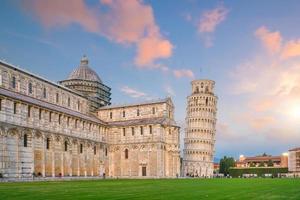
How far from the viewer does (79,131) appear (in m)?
67.8

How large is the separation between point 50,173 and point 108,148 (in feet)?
70.8

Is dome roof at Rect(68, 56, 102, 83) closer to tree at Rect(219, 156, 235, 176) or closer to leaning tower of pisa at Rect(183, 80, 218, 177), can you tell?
leaning tower of pisa at Rect(183, 80, 218, 177)

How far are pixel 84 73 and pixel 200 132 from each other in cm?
4603

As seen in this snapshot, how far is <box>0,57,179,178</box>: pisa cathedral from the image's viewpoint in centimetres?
5200

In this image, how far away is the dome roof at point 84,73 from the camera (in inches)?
3531

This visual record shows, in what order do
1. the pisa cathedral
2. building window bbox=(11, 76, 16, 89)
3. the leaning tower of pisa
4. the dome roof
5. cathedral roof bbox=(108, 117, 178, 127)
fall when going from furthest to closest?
1. the leaning tower of pisa
2. the dome roof
3. cathedral roof bbox=(108, 117, 178, 127)
4. building window bbox=(11, 76, 16, 89)
5. the pisa cathedral

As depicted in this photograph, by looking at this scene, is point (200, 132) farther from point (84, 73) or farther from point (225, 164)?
point (84, 73)

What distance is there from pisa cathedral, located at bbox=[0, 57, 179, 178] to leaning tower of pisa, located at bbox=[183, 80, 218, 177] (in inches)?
1416

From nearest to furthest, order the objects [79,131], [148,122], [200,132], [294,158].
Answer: [79,131], [148,122], [200,132], [294,158]

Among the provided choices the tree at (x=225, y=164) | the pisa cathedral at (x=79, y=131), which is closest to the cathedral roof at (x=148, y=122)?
the pisa cathedral at (x=79, y=131)

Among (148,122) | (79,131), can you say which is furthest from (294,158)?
(79,131)

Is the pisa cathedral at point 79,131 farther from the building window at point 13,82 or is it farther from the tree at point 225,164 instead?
the tree at point 225,164

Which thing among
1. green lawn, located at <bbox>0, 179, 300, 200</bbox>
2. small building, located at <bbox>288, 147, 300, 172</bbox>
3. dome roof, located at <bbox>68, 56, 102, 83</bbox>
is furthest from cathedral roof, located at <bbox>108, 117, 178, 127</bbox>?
small building, located at <bbox>288, 147, 300, 172</bbox>

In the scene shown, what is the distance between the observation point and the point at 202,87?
12694 centimetres
